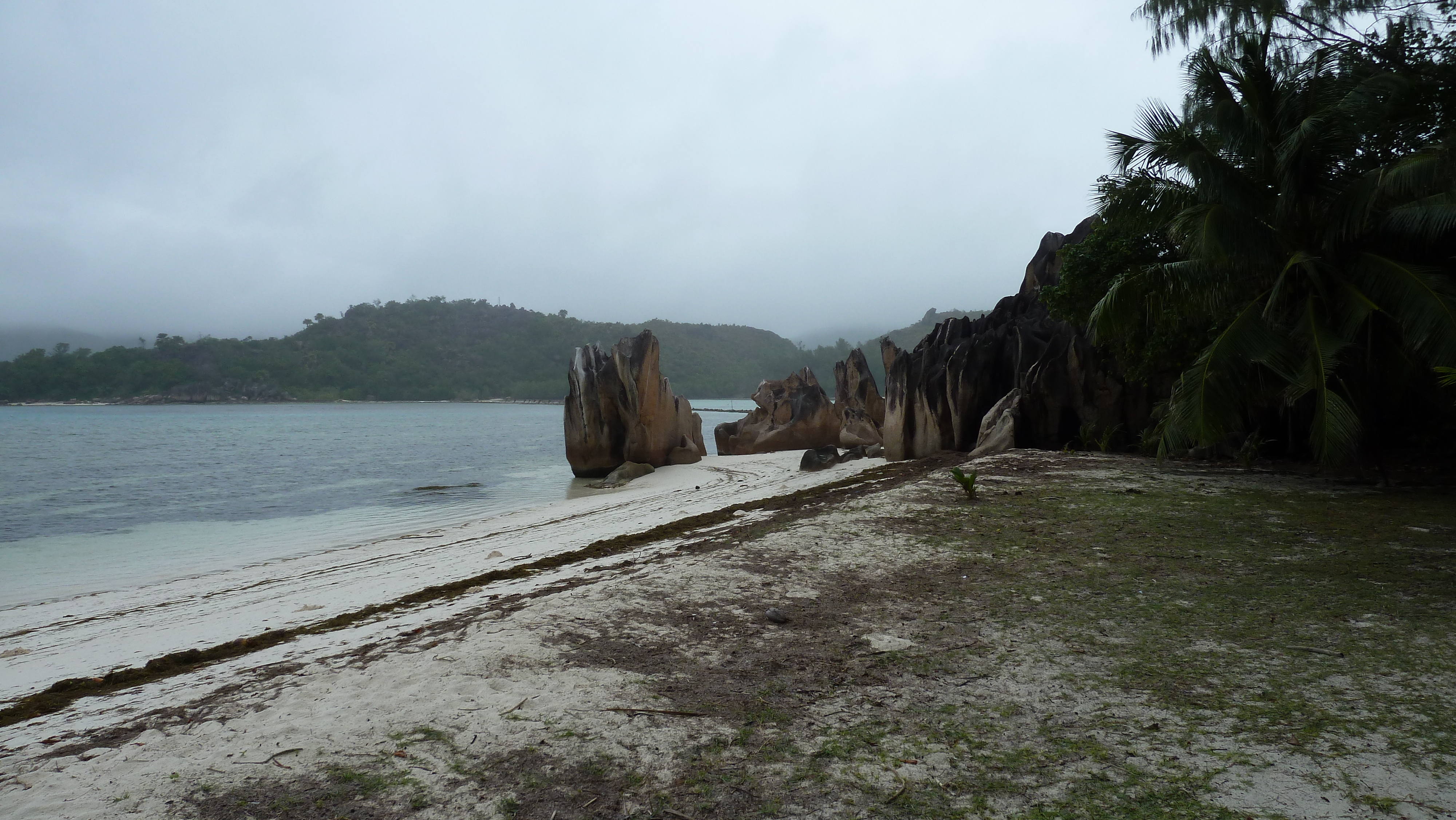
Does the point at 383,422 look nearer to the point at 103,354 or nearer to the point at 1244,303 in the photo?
the point at 103,354

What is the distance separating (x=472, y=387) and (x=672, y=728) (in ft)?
372

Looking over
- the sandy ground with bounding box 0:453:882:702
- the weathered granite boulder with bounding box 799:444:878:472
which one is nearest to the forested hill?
the weathered granite boulder with bounding box 799:444:878:472

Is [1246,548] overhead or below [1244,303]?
below

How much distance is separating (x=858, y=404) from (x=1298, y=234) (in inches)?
964

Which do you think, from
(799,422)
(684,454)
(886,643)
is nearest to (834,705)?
(886,643)

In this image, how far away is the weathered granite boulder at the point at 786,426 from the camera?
104 feet

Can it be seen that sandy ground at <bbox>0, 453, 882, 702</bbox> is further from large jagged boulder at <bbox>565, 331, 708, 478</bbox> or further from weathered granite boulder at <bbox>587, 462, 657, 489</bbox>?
large jagged boulder at <bbox>565, 331, 708, 478</bbox>

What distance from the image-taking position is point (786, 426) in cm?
3186

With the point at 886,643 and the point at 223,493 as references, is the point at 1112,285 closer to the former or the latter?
the point at 886,643

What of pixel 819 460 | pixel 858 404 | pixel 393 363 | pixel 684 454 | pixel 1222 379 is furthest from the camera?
pixel 393 363

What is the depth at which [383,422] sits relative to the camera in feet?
243

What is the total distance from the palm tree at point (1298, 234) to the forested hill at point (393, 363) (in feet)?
271

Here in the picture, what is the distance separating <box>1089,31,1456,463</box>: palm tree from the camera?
32.1 ft

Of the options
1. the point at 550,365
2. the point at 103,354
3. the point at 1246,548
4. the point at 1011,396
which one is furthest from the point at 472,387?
the point at 1246,548
